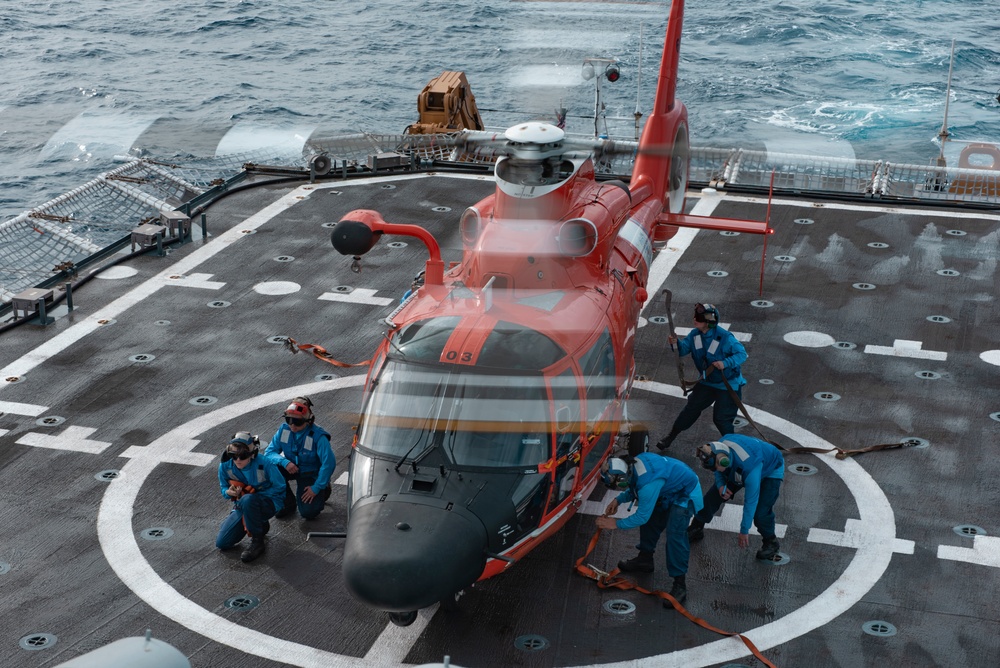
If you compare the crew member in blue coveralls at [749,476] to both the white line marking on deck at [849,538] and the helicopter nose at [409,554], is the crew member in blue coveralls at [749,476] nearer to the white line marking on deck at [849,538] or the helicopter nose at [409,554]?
the white line marking on deck at [849,538]

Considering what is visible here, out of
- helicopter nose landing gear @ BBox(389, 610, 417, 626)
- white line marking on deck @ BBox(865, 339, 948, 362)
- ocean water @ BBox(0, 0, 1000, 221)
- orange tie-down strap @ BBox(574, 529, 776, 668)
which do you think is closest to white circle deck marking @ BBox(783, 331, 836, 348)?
white line marking on deck @ BBox(865, 339, 948, 362)

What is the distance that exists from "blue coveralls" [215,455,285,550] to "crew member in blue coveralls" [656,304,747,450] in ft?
16.3

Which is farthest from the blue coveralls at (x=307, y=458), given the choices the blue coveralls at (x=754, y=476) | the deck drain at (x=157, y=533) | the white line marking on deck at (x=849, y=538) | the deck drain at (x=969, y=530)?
the deck drain at (x=969, y=530)

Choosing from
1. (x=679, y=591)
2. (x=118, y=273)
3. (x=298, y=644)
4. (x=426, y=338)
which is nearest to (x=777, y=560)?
(x=679, y=591)

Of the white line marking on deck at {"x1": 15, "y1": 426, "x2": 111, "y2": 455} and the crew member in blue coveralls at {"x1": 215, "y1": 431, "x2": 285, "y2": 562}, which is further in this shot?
the white line marking on deck at {"x1": 15, "y1": 426, "x2": 111, "y2": 455}

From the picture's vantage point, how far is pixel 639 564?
10.9 m

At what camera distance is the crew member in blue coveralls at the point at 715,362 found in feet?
41.7

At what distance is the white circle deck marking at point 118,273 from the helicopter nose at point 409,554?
10730mm

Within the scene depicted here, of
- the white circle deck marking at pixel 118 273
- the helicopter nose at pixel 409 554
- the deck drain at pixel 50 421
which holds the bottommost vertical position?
the deck drain at pixel 50 421

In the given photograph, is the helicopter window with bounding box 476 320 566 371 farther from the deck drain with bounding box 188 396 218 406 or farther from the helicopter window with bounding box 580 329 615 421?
the deck drain with bounding box 188 396 218 406

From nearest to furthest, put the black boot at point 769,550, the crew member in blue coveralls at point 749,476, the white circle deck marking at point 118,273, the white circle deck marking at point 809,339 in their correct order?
the crew member in blue coveralls at point 749,476, the black boot at point 769,550, the white circle deck marking at point 809,339, the white circle deck marking at point 118,273

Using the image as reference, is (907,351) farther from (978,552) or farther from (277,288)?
(277,288)

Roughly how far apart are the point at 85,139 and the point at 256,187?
21502 millimetres

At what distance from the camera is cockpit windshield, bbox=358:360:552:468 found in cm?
991
